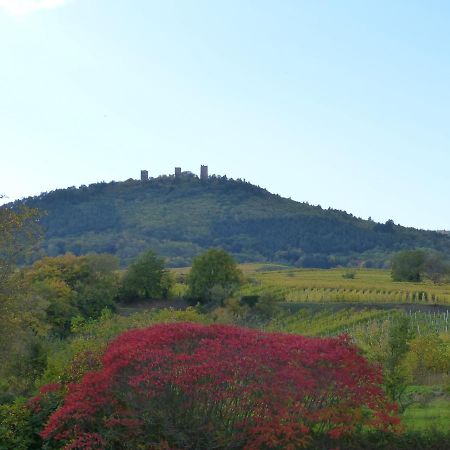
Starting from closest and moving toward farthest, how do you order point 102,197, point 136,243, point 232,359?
1. point 232,359
2. point 136,243
3. point 102,197

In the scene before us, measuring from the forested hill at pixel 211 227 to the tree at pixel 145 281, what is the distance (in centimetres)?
5948

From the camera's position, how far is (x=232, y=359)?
12.0 metres

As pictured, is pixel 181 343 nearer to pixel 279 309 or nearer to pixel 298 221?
pixel 279 309

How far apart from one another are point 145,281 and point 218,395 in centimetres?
5605

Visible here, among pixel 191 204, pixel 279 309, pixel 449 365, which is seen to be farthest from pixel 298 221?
pixel 449 365

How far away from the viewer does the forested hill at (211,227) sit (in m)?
141

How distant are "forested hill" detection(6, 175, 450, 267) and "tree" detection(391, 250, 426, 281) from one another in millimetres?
43842

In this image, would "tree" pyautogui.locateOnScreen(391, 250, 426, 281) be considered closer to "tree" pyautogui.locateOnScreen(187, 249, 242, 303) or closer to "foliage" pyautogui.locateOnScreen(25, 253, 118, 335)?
"tree" pyautogui.locateOnScreen(187, 249, 242, 303)

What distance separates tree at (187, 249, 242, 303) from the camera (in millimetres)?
65812

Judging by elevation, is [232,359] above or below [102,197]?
below

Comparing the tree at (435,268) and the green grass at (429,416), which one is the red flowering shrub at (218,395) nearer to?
the green grass at (429,416)

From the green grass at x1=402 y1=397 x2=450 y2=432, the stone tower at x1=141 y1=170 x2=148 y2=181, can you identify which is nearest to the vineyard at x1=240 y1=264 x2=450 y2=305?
the green grass at x1=402 y1=397 x2=450 y2=432

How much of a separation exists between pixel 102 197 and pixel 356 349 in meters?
165

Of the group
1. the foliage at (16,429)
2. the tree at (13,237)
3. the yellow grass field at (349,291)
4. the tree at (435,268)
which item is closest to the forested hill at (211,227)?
the tree at (435,268)
